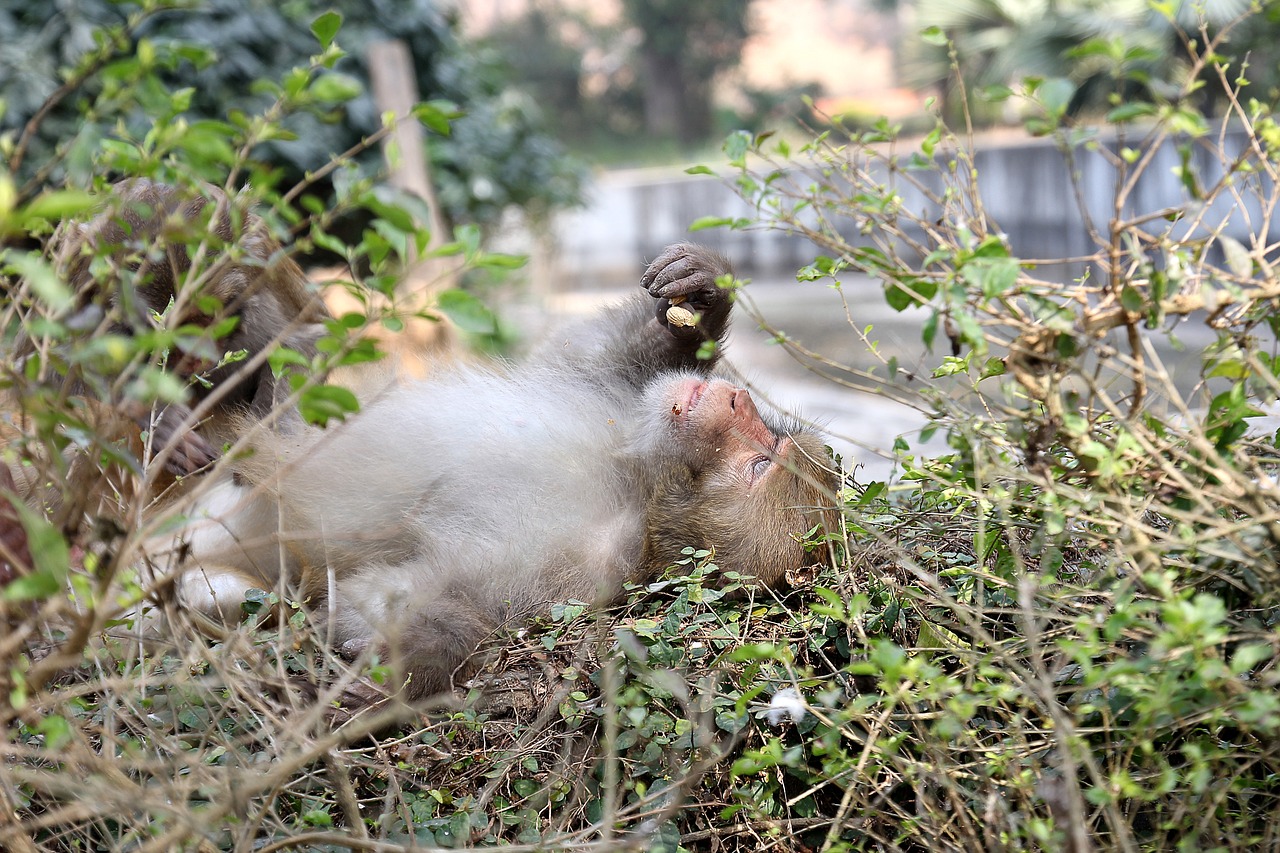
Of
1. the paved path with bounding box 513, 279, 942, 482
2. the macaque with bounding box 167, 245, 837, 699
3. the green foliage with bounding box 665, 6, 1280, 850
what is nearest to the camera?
the green foliage with bounding box 665, 6, 1280, 850

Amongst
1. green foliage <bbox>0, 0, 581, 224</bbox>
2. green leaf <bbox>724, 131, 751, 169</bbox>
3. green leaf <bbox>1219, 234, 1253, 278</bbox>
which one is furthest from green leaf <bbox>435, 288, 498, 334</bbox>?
green foliage <bbox>0, 0, 581, 224</bbox>

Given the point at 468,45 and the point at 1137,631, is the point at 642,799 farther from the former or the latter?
the point at 468,45

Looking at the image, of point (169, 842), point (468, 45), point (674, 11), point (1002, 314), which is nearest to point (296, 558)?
point (169, 842)

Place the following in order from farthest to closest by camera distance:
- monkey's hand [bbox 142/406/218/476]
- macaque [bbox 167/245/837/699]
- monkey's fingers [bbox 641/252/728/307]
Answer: monkey's fingers [bbox 641/252/728/307] < macaque [bbox 167/245/837/699] < monkey's hand [bbox 142/406/218/476]

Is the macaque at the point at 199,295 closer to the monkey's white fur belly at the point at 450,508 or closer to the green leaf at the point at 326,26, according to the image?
the monkey's white fur belly at the point at 450,508

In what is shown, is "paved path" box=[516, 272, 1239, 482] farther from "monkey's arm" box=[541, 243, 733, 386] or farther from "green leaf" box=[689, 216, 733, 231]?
"green leaf" box=[689, 216, 733, 231]

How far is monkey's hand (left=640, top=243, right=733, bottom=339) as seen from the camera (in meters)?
3.56

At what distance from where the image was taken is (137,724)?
7.25 ft

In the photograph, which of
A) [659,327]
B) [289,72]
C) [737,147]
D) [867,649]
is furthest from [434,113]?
[289,72]

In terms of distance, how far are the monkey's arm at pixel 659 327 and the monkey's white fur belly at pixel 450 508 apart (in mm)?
310

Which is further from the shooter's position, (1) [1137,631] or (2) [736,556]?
(2) [736,556]

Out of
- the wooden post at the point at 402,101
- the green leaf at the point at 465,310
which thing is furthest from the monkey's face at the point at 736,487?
the wooden post at the point at 402,101

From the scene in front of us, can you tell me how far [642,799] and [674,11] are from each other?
26.7 meters

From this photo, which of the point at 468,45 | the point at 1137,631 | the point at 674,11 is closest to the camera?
the point at 1137,631
